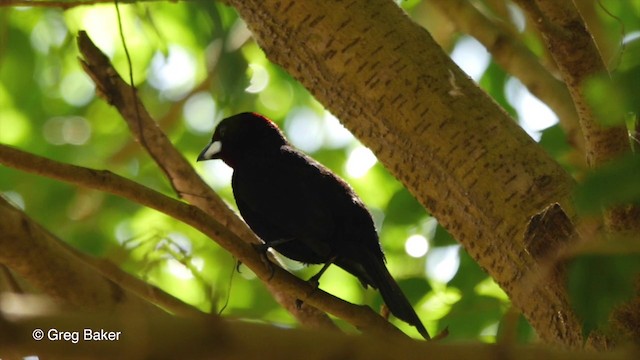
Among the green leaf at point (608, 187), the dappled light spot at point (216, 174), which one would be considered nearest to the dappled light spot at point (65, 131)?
the dappled light spot at point (216, 174)

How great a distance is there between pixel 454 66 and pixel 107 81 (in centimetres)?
139

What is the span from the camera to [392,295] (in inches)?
132

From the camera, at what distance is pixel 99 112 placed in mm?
6082

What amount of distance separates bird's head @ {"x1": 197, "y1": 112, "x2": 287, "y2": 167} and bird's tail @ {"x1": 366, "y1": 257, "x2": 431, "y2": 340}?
82cm

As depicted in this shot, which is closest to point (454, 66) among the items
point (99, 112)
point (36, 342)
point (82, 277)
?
point (82, 277)

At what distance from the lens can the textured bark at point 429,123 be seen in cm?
295

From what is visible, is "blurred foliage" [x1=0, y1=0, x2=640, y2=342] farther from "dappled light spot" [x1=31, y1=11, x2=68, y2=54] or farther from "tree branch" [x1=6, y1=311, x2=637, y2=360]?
"tree branch" [x1=6, y1=311, x2=637, y2=360]

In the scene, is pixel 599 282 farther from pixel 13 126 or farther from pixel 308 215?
pixel 13 126

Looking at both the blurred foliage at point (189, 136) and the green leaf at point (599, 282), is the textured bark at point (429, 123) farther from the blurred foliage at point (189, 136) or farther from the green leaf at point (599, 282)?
the green leaf at point (599, 282)

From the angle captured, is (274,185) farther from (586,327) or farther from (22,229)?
(586,327)

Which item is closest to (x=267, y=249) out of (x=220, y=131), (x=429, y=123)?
(x=429, y=123)

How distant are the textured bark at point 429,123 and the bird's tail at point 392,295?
34cm

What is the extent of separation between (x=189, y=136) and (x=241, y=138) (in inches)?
67.6

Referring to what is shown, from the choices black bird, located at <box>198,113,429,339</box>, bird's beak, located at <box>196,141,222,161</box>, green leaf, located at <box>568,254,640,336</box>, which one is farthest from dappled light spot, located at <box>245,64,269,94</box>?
green leaf, located at <box>568,254,640,336</box>
